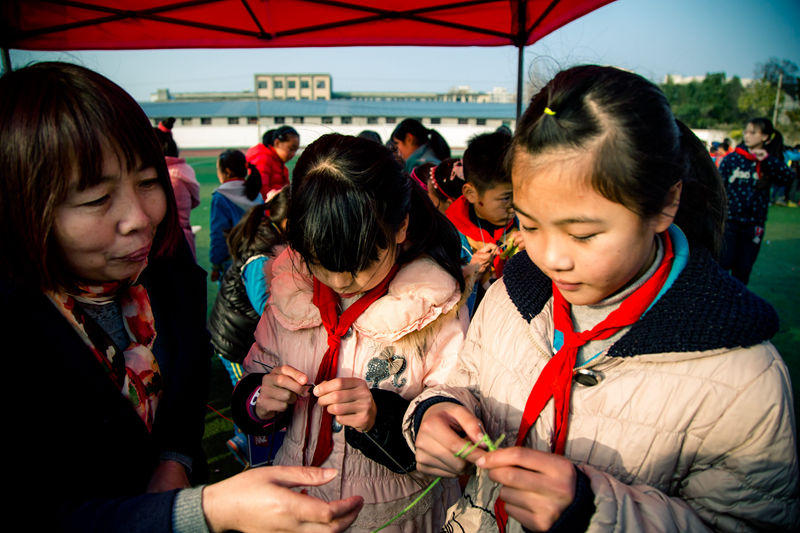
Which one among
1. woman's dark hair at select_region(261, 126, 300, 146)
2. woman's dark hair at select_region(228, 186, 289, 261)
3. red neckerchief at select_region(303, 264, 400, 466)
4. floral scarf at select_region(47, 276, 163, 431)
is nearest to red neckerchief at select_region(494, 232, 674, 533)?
red neckerchief at select_region(303, 264, 400, 466)

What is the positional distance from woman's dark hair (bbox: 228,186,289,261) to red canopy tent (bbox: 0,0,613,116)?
1.85 metres

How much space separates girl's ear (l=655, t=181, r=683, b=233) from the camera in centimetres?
112

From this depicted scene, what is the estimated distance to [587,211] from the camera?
3.45 ft

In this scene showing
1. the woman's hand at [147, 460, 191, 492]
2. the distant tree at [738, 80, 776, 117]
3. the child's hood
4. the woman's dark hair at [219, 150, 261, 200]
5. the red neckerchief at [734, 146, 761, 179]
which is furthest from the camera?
the distant tree at [738, 80, 776, 117]

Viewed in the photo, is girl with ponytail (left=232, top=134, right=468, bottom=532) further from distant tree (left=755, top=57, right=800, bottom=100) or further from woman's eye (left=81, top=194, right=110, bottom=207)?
distant tree (left=755, top=57, right=800, bottom=100)

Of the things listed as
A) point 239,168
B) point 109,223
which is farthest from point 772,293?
point 109,223

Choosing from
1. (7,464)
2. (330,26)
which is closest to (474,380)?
(7,464)

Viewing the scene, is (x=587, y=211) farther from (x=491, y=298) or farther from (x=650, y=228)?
(x=491, y=298)

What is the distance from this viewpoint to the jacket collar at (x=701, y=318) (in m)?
1.02

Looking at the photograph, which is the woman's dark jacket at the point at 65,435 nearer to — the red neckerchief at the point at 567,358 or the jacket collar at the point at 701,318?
the red neckerchief at the point at 567,358

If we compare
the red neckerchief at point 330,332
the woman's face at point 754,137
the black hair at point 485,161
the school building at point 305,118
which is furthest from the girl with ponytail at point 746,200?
the school building at point 305,118

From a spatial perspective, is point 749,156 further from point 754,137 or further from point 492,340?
point 492,340

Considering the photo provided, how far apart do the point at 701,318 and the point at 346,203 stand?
3.32 ft

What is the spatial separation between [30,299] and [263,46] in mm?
3713
